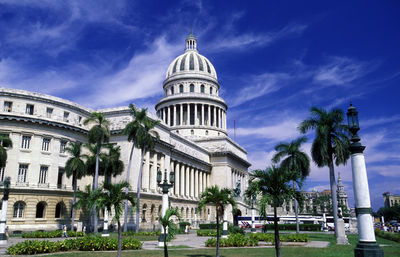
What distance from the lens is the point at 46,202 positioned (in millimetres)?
47781

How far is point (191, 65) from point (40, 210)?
227 feet

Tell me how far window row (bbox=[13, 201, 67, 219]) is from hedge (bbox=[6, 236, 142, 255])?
23851mm

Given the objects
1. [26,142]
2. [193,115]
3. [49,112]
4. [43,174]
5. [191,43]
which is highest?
[191,43]

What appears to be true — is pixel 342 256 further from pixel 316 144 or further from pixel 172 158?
pixel 172 158

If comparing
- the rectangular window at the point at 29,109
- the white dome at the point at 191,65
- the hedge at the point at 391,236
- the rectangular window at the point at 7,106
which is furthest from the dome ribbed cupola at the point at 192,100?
the hedge at the point at 391,236

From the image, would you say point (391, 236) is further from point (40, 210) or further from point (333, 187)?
point (40, 210)

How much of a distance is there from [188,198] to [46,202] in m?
36.2

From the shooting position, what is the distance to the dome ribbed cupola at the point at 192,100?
329 feet

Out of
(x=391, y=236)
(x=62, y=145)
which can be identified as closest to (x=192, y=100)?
(x=62, y=145)

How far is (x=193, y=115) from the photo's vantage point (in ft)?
339

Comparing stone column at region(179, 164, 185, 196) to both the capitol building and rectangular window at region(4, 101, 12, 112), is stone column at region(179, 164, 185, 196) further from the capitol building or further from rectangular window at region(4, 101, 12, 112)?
rectangular window at region(4, 101, 12, 112)

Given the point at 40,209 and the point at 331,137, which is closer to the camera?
the point at 331,137

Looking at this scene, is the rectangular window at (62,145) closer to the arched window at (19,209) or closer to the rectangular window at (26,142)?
the rectangular window at (26,142)

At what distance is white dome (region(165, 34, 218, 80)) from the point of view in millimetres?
106500
